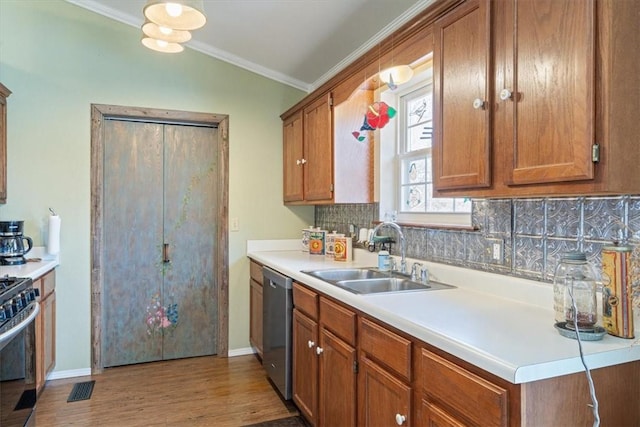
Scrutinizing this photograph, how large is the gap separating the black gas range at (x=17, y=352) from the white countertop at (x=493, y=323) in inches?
55.5

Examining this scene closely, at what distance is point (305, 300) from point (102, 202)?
204 centimetres

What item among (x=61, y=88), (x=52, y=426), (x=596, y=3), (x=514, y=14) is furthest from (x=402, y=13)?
(x=52, y=426)

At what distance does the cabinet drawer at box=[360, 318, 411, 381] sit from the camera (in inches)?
58.2

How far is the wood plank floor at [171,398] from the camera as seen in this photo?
258cm

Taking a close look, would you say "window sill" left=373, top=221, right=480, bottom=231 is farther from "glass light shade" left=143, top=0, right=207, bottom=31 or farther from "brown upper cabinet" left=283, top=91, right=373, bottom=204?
"glass light shade" left=143, top=0, right=207, bottom=31

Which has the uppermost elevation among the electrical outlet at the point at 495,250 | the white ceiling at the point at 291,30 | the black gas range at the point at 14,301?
the white ceiling at the point at 291,30

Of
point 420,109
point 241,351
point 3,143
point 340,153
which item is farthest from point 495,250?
point 3,143

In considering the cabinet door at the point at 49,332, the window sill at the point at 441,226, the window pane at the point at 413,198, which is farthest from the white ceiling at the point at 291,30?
the cabinet door at the point at 49,332

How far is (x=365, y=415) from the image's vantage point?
176 centimetres

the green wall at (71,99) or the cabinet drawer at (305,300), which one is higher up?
the green wall at (71,99)

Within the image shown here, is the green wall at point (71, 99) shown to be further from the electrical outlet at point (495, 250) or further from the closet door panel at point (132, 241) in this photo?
the electrical outlet at point (495, 250)

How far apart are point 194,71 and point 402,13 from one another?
78.6 inches

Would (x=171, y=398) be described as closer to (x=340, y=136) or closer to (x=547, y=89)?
(x=340, y=136)

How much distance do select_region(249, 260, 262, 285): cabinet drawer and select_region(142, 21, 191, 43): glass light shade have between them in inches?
70.7
